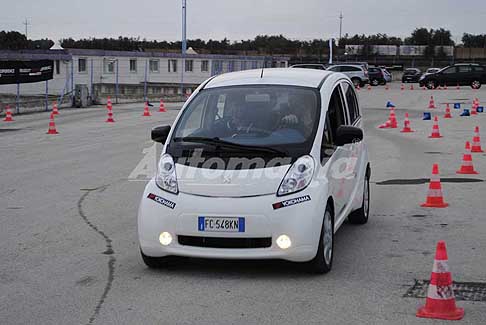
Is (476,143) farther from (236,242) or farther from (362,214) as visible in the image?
(236,242)

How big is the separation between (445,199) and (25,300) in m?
6.77

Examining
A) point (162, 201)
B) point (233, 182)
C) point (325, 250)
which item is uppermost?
point (233, 182)

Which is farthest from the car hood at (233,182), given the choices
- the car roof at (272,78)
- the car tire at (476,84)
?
the car tire at (476,84)

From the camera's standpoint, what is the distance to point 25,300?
632 centimetres

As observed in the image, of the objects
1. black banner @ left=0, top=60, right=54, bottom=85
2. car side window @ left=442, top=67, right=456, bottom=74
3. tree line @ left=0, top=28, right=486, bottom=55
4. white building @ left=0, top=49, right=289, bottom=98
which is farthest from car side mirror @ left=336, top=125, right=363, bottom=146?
tree line @ left=0, top=28, right=486, bottom=55

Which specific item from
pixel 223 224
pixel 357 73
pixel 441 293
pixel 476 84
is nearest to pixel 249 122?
pixel 223 224

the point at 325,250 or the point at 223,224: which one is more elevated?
the point at 223,224

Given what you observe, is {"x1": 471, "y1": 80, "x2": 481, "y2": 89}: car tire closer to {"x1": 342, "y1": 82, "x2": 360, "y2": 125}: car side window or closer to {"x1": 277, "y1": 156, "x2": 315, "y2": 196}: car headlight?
{"x1": 342, "y1": 82, "x2": 360, "y2": 125}: car side window

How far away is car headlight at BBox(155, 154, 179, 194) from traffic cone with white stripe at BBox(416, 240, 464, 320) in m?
2.33

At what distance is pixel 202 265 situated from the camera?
7422 millimetres

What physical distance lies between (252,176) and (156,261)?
116cm

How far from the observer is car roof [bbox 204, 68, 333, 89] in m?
8.07

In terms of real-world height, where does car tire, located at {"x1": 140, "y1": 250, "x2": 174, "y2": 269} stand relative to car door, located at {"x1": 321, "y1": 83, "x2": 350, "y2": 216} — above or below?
below

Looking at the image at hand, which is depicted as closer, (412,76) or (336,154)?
(336,154)
